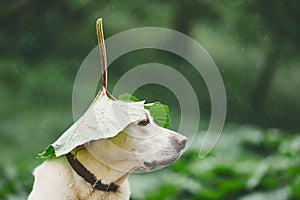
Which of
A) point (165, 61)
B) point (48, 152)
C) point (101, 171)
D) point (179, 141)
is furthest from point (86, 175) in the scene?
point (165, 61)

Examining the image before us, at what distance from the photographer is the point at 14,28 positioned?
7.03 m

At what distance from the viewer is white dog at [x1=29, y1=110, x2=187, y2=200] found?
2.04 meters

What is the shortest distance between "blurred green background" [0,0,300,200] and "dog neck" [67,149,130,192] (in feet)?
12.8

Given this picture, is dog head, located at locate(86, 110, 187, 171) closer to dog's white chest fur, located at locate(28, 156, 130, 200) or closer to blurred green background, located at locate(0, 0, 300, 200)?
dog's white chest fur, located at locate(28, 156, 130, 200)

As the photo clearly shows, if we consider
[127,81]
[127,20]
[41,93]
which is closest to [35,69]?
[41,93]

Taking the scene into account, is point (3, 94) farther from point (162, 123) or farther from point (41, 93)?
point (162, 123)

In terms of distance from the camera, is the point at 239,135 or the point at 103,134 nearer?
the point at 103,134

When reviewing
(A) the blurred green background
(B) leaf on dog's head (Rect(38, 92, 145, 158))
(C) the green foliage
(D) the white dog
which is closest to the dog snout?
(D) the white dog

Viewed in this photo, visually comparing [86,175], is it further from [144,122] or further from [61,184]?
[144,122]

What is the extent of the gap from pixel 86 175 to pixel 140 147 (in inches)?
6.2

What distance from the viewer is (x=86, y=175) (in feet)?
6.81

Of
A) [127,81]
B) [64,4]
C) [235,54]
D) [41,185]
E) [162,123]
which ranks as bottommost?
[41,185]

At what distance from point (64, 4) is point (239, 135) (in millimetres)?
1952

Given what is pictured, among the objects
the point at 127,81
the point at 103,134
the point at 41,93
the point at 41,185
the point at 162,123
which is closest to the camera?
the point at 103,134
